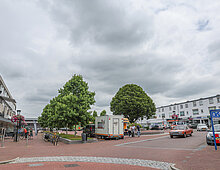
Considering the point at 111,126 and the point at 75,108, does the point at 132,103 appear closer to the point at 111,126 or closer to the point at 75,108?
the point at 111,126

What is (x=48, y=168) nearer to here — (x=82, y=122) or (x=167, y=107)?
(x=82, y=122)

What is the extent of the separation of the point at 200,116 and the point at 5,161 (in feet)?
216

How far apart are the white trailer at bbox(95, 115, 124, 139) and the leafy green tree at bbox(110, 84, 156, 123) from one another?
18.2 metres

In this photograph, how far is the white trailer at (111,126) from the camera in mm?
23062

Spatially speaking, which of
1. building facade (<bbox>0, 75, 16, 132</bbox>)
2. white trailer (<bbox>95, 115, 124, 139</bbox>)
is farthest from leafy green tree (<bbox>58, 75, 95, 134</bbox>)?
building facade (<bbox>0, 75, 16, 132</bbox>)

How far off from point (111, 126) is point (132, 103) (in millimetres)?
19663

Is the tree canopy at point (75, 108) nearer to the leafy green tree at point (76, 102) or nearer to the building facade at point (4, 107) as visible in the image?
the leafy green tree at point (76, 102)

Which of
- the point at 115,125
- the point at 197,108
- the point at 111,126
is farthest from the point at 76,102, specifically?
the point at 197,108

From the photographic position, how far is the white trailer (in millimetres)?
23062

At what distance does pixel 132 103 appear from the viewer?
4228cm

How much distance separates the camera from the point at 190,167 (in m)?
7.65

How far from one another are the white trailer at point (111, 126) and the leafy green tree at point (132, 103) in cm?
1821

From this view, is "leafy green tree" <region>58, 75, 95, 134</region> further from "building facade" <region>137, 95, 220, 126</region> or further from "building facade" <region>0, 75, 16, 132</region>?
"building facade" <region>137, 95, 220, 126</region>

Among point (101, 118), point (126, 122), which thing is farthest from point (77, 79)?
point (126, 122)
